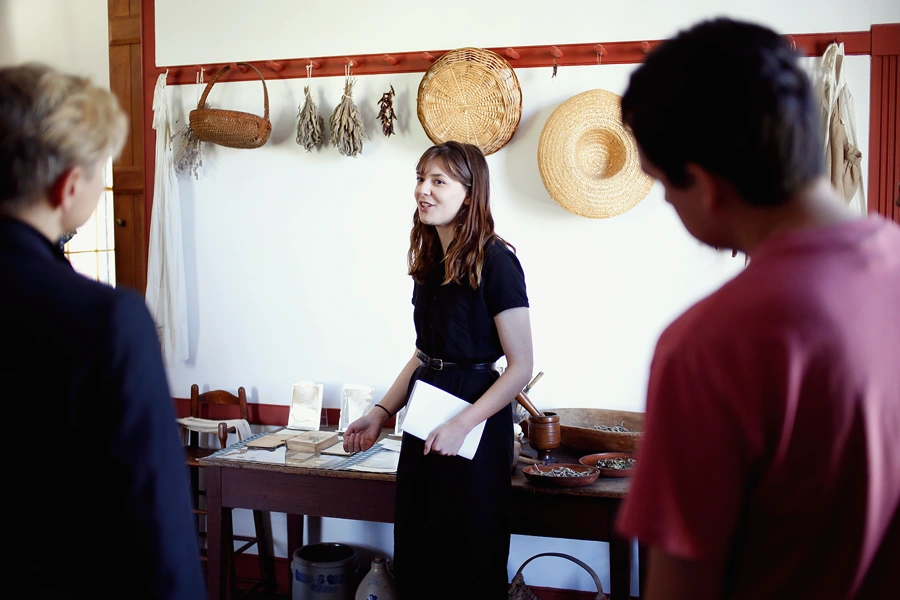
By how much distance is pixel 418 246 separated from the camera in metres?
2.31

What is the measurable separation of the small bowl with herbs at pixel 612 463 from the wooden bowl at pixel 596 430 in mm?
39

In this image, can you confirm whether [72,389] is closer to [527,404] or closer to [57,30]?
[527,404]

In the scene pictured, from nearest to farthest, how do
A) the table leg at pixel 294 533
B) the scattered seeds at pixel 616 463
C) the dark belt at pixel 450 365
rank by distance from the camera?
the dark belt at pixel 450 365 → the scattered seeds at pixel 616 463 → the table leg at pixel 294 533

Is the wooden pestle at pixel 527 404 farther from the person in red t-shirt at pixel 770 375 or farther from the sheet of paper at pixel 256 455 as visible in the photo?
the person in red t-shirt at pixel 770 375

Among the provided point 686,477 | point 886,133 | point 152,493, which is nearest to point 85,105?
point 152,493

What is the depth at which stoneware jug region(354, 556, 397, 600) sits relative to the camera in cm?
289

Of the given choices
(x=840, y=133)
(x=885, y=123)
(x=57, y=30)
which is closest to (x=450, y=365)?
(x=840, y=133)

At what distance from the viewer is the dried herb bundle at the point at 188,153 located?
350cm

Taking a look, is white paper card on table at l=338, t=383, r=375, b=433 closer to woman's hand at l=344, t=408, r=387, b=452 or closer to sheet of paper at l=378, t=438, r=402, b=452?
sheet of paper at l=378, t=438, r=402, b=452

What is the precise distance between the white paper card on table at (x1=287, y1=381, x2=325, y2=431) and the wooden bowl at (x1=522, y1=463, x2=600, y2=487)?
1209 millimetres

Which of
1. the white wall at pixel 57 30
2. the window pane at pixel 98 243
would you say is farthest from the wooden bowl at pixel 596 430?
the white wall at pixel 57 30

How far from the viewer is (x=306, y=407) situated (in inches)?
133

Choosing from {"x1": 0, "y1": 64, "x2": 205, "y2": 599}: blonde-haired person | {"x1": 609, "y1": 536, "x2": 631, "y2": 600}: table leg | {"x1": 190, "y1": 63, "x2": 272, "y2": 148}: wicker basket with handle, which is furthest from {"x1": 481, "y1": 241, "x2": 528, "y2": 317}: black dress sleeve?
{"x1": 190, "y1": 63, "x2": 272, "y2": 148}: wicker basket with handle

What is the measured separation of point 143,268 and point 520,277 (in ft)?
8.63
